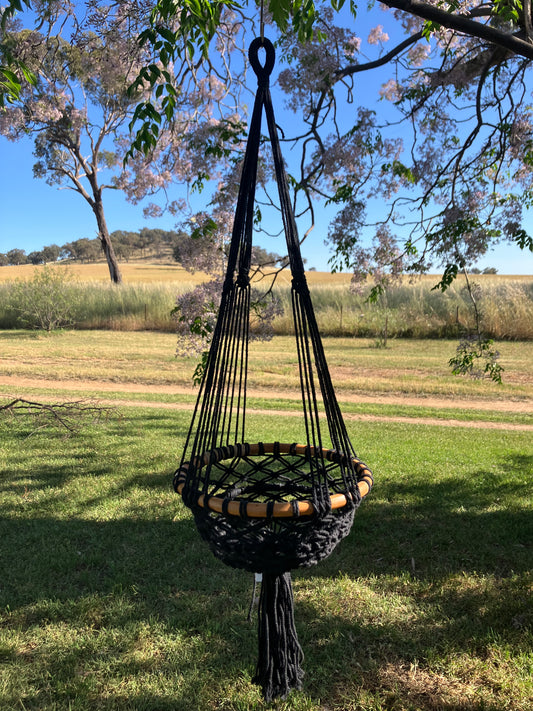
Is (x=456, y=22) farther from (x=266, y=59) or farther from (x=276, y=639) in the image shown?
(x=276, y=639)

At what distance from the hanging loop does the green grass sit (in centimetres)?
219

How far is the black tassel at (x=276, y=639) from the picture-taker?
6.24ft

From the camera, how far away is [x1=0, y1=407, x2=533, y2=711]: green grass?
2.03 metres

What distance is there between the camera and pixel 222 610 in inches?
99.2

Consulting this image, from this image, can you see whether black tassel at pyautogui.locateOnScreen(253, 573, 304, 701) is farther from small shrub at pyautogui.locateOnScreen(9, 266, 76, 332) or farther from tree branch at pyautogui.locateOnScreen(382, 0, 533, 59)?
small shrub at pyautogui.locateOnScreen(9, 266, 76, 332)

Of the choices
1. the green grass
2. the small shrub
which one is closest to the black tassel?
the green grass

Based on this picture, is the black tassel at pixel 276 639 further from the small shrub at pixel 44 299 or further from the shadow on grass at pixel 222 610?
the small shrub at pixel 44 299

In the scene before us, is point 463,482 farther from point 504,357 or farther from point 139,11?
point 504,357

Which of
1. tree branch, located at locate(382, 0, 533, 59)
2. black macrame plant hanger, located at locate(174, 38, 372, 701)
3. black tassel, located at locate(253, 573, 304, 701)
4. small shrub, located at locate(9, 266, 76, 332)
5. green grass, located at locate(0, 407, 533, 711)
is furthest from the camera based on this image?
small shrub, located at locate(9, 266, 76, 332)

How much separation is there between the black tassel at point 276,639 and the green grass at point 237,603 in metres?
0.11

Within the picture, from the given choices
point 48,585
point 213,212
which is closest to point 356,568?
point 48,585

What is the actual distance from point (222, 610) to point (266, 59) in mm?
2307

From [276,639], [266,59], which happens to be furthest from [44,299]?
[276,639]

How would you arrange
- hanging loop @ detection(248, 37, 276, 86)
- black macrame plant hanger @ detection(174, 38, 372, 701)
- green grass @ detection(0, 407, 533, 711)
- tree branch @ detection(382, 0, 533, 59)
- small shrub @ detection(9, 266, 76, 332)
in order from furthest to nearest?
1. small shrub @ detection(9, 266, 76, 332)
2. tree branch @ detection(382, 0, 533, 59)
3. green grass @ detection(0, 407, 533, 711)
4. hanging loop @ detection(248, 37, 276, 86)
5. black macrame plant hanger @ detection(174, 38, 372, 701)
